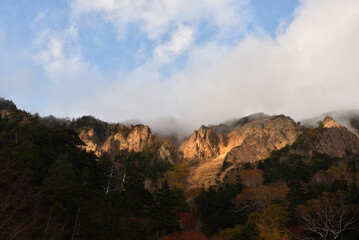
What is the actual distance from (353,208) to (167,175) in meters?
68.9

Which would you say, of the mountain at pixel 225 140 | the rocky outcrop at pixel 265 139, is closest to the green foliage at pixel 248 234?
the mountain at pixel 225 140

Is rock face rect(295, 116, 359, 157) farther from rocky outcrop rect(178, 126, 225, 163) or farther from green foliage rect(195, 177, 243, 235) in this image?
green foliage rect(195, 177, 243, 235)

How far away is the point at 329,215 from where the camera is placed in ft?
102

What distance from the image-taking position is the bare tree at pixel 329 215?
29.6 meters

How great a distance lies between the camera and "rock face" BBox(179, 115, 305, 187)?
116625 mm

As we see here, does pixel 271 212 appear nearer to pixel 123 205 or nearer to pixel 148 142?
pixel 123 205

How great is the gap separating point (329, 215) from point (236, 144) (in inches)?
4597

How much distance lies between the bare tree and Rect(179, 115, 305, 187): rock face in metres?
62.7

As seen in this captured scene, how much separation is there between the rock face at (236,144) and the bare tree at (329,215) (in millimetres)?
62746

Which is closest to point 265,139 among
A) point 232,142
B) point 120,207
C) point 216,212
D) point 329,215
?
point 232,142

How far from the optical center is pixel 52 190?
1007 inches

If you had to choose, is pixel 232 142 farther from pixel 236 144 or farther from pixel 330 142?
pixel 330 142

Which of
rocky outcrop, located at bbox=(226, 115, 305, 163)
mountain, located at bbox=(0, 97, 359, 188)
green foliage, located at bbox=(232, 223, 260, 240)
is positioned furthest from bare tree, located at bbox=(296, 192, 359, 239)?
rocky outcrop, located at bbox=(226, 115, 305, 163)

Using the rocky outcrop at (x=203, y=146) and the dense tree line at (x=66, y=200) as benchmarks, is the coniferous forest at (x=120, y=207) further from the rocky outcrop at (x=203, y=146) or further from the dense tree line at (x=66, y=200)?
the rocky outcrop at (x=203, y=146)
